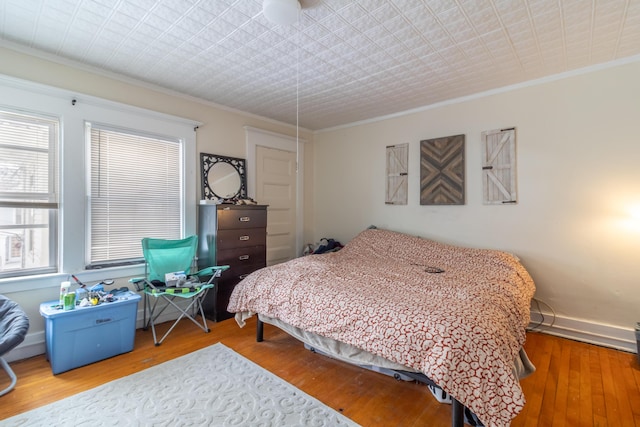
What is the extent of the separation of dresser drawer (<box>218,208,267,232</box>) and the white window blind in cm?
54

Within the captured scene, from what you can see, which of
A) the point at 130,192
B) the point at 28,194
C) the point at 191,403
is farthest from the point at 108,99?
the point at 191,403

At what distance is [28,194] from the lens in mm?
2443

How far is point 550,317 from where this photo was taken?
114 inches

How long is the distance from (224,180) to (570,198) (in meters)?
3.70

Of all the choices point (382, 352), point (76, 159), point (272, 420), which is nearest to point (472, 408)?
point (382, 352)

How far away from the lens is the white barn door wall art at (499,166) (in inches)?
121

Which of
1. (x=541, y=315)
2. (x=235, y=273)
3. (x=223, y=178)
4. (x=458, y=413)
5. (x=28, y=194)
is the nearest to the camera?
(x=458, y=413)

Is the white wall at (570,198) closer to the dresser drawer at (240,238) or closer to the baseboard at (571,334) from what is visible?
the baseboard at (571,334)

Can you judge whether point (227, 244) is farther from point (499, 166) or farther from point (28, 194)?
point (499, 166)

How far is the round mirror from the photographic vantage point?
11.8 feet

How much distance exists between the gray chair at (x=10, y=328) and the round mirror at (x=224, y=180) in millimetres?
1976

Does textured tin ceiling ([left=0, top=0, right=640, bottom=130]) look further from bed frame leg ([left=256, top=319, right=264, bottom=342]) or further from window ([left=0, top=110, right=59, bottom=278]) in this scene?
bed frame leg ([left=256, top=319, right=264, bottom=342])

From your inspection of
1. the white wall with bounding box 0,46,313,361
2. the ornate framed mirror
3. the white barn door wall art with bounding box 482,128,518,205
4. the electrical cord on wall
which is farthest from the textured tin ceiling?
the electrical cord on wall

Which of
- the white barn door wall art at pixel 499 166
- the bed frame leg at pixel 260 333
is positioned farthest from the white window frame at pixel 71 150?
the white barn door wall art at pixel 499 166
